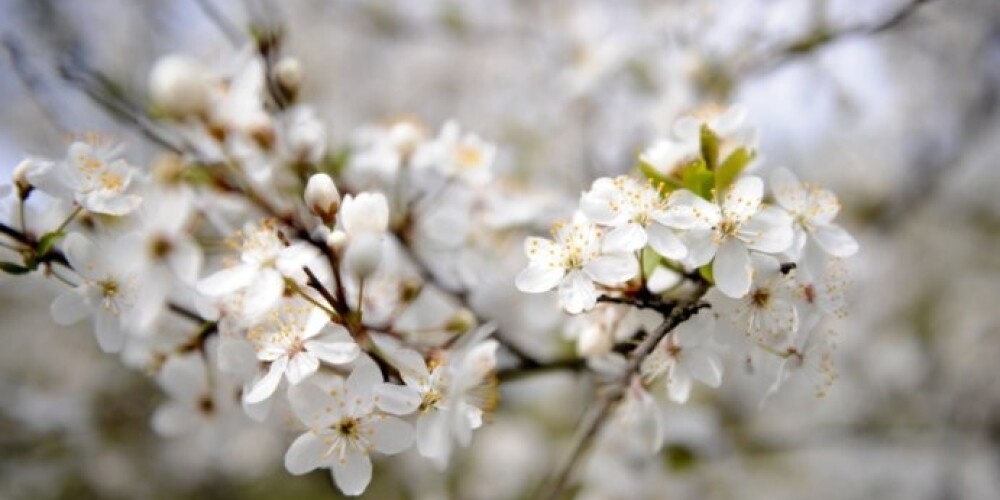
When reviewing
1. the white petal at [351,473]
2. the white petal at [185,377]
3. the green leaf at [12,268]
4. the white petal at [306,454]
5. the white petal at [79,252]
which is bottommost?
the white petal at [351,473]

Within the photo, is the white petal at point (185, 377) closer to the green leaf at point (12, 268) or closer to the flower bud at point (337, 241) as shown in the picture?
the green leaf at point (12, 268)

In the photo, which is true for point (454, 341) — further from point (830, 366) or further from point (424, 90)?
point (424, 90)

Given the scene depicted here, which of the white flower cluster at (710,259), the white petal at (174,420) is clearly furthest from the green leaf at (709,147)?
the white petal at (174,420)

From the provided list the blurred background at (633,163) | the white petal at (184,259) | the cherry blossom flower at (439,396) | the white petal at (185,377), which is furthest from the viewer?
the blurred background at (633,163)

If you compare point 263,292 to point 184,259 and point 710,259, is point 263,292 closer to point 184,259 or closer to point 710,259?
point 184,259

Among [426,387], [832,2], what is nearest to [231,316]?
[426,387]

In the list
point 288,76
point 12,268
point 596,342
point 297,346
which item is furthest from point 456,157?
point 12,268

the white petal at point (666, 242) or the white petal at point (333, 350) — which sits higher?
the white petal at point (666, 242)
